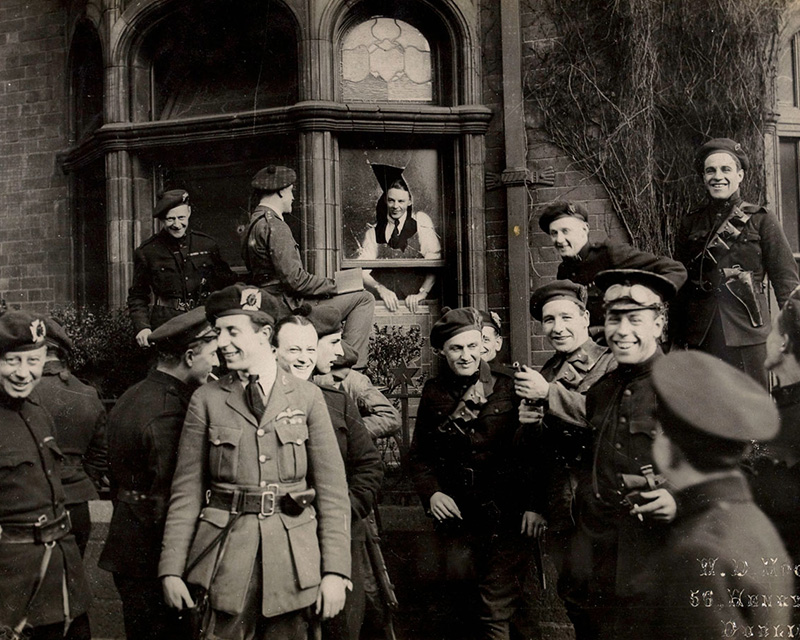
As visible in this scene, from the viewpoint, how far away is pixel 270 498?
3.51 metres

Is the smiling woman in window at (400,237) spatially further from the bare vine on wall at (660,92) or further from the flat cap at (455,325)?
the flat cap at (455,325)

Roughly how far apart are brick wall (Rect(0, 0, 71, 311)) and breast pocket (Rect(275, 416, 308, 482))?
683 cm

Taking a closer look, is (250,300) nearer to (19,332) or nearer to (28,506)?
(19,332)

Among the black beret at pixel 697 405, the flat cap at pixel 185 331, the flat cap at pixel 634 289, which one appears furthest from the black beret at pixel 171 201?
the black beret at pixel 697 405

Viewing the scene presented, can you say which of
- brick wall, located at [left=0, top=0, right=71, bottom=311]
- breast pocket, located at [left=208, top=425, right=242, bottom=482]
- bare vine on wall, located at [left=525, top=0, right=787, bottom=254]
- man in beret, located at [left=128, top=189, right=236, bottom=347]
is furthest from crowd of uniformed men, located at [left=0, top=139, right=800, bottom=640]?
brick wall, located at [left=0, top=0, right=71, bottom=311]

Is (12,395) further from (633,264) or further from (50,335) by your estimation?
(633,264)

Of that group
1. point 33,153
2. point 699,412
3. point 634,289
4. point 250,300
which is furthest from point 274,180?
point 33,153

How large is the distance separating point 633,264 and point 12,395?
3022 mm

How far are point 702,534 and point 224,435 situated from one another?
197cm

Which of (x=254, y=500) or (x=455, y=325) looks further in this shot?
(x=455, y=325)

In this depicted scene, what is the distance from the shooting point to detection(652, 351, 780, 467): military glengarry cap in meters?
3.51

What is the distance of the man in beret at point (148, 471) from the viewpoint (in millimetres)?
3947

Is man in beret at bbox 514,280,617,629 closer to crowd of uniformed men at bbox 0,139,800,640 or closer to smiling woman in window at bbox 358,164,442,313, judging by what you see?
crowd of uniformed men at bbox 0,139,800,640

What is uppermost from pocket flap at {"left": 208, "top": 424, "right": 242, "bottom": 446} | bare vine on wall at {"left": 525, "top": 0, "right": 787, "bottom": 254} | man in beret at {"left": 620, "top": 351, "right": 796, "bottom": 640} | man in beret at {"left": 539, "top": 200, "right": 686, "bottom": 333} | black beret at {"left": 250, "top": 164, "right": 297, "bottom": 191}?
bare vine on wall at {"left": 525, "top": 0, "right": 787, "bottom": 254}
